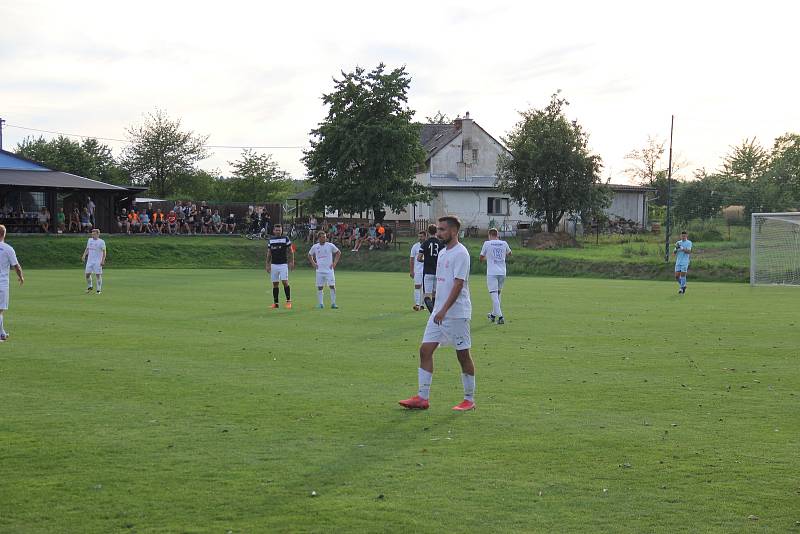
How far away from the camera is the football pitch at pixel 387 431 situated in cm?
648

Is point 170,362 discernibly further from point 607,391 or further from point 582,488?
point 582,488

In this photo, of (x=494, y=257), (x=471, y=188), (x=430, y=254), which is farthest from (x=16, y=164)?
(x=494, y=257)

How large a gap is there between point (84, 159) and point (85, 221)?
36.1m

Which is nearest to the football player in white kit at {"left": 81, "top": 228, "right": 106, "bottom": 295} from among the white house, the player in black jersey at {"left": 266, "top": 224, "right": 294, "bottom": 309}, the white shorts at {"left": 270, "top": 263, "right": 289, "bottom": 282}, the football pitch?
the player in black jersey at {"left": 266, "top": 224, "right": 294, "bottom": 309}

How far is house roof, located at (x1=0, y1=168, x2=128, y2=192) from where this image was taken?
5209cm

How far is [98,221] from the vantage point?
57438mm

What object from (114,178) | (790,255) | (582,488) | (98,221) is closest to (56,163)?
(114,178)

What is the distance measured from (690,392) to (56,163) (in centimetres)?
8519

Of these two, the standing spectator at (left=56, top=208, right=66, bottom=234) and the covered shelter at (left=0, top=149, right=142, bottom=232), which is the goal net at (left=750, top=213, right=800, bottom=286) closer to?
the covered shelter at (left=0, top=149, right=142, bottom=232)

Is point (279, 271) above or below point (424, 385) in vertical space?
above

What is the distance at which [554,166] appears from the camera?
193 feet

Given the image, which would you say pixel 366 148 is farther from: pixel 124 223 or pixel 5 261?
pixel 5 261

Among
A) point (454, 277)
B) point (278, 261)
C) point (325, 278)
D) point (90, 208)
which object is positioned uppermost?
point (90, 208)

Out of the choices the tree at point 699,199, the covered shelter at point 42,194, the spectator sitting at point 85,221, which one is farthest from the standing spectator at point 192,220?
the tree at point 699,199
